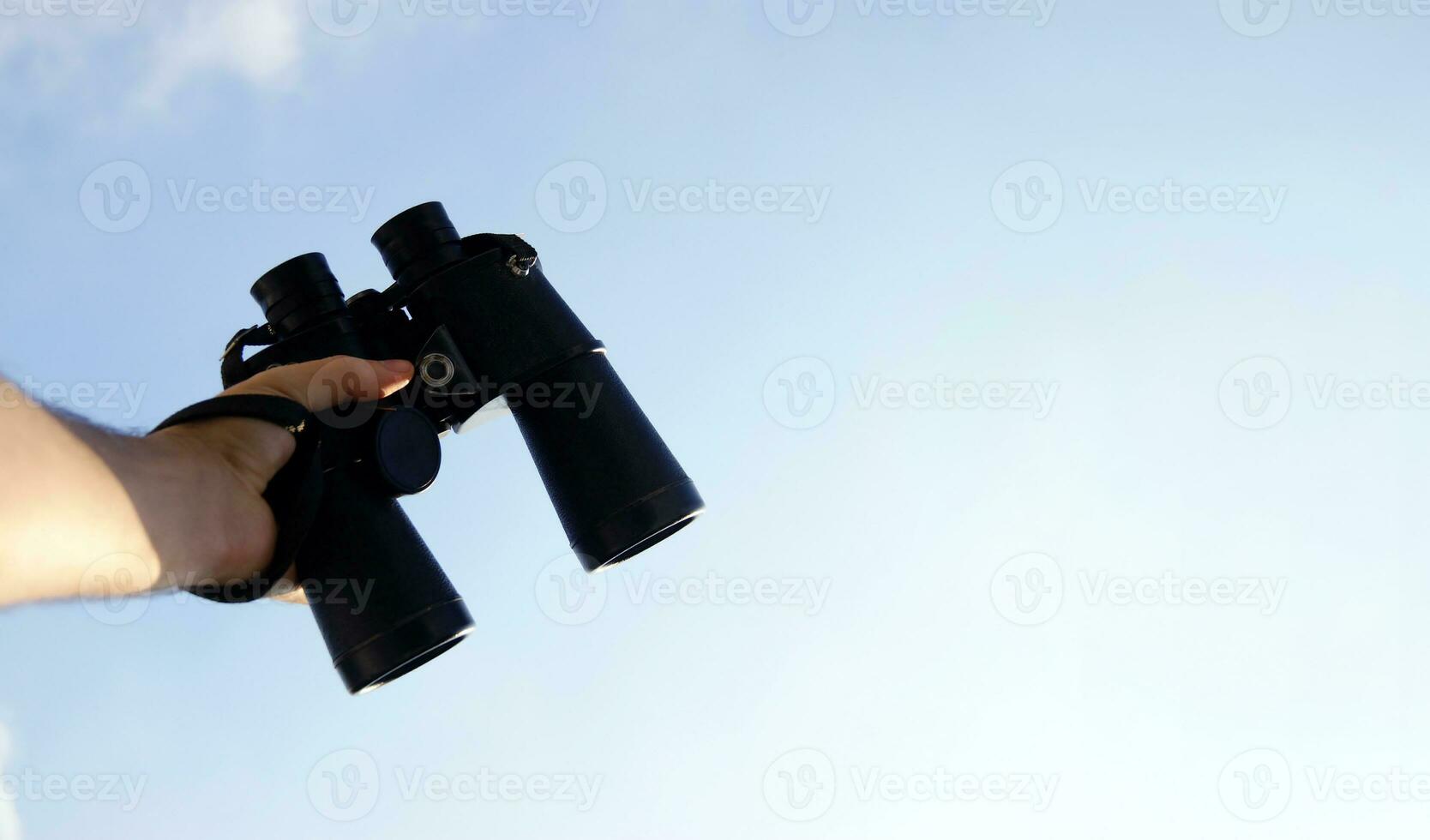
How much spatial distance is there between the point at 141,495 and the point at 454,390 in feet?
1.68

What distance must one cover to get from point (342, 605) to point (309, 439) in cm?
19

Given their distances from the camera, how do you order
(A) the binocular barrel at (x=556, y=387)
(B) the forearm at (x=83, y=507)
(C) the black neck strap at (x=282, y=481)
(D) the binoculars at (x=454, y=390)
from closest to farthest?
(B) the forearm at (x=83, y=507)
(C) the black neck strap at (x=282, y=481)
(D) the binoculars at (x=454, y=390)
(A) the binocular barrel at (x=556, y=387)

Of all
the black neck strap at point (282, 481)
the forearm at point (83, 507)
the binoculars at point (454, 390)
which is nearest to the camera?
the forearm at point (83, 507)

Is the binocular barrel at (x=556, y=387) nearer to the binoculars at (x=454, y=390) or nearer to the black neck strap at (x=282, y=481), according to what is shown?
the binoculars at (x=454, y=390)

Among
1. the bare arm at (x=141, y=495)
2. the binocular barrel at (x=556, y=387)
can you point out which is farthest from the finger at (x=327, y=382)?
the binocular barrel at (x=556, y=387)

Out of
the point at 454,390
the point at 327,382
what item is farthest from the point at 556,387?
the point at 327,382

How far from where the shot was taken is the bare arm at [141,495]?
2.75ft

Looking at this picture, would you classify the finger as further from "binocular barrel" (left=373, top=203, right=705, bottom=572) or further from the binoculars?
"binocular barrel" (left=373, top=203, right=705, bottom=572)

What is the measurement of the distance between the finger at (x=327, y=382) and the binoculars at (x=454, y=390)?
0.8 inches

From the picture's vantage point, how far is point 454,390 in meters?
1.44

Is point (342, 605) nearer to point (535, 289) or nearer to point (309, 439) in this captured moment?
point (309, 439)

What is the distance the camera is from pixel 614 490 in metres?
1.40

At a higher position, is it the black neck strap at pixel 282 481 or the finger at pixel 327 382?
the finger at pixel 327 382

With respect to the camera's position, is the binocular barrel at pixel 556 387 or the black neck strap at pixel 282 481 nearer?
the black neck strap at pixel 282 481
